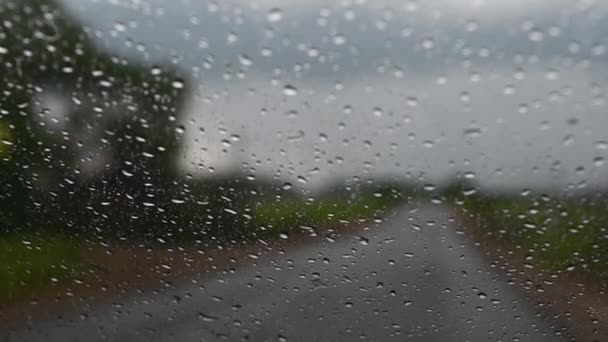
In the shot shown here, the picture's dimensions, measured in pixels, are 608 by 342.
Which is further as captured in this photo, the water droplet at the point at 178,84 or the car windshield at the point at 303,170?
the water droplet at the point at 178,84

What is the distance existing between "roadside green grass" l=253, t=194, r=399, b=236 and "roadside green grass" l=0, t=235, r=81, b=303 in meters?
0.93

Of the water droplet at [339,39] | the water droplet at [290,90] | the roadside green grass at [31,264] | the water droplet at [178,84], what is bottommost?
the roadside green grass at [31,264]

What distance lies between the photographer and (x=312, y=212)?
2928mm

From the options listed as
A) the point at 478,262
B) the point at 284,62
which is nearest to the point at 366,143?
the point at 284,62

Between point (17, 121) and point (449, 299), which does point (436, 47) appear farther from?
point (17, 121)

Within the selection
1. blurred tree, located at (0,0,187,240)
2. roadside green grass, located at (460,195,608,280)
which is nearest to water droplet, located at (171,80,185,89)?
blurred tree, located at (0,0,187,240)

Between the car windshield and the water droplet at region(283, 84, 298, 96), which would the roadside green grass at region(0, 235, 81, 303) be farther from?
the water droplet at region(283, 84, 298, 96)

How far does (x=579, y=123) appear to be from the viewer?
2.38 meters

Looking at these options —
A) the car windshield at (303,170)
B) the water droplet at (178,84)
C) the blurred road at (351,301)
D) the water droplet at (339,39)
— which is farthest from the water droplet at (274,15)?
the blurred road at (351,301)

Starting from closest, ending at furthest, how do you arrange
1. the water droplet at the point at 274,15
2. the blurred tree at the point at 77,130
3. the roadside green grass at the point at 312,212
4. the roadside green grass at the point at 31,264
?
the water droplet at the point at 274,15 → the blurred tree at the point at 77,130 → the roadside green grass at the point at 312,212 → the roadside green grass at the point at 31,264

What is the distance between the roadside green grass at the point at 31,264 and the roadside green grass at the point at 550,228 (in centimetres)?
188

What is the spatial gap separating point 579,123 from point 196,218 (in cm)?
167

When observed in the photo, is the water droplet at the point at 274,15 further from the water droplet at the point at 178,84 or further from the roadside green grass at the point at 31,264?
the roadside green grass at the point at 31,264

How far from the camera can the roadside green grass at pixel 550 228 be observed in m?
2.63
